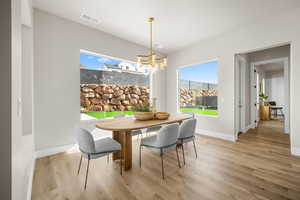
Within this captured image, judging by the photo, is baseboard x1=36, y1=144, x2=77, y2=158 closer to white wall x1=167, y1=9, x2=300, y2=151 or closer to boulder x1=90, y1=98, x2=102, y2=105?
boulder x1=90, y1=98, x2=102, y2=105

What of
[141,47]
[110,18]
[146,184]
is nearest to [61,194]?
[146,184]

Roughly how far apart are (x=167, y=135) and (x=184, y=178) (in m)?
0.68

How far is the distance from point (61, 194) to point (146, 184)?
1.04m

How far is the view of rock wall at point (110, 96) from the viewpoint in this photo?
3197 millimetres

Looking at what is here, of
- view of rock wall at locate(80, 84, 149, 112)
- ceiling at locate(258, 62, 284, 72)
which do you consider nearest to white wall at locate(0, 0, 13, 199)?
view of rock wall at locate(80, 84, 149, 112)

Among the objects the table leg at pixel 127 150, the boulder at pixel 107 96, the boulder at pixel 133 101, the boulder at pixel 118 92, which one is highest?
the boulder at pixel 118 92

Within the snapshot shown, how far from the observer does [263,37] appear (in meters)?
2.83

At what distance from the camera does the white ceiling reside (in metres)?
2.30

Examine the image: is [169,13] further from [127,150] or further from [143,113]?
[127,150]

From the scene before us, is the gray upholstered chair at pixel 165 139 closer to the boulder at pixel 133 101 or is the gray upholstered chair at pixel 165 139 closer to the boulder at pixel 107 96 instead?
the boulder at pixel 107 96

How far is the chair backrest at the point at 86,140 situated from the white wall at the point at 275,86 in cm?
981

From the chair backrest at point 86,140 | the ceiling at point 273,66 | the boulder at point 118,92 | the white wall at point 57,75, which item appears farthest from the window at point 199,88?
the ceiling at point 273,66

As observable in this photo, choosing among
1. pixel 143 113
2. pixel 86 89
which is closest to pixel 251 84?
pixel 143 113

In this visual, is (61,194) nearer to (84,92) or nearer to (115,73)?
(84,92)
